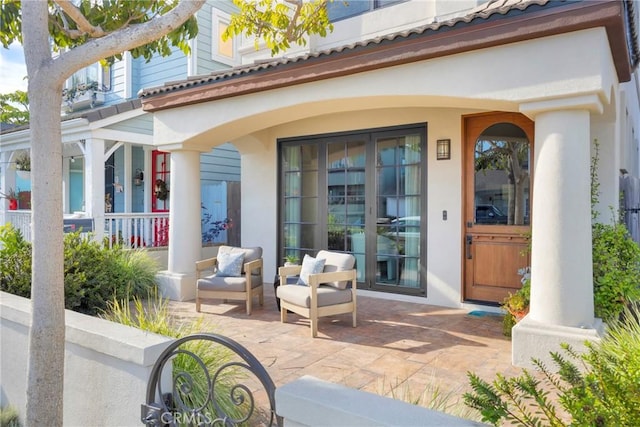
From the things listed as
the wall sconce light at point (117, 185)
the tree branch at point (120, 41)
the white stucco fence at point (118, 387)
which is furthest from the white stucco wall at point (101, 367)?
the wall sconce light at point (117, 185)

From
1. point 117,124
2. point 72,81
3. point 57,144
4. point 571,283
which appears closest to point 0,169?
point 72,81

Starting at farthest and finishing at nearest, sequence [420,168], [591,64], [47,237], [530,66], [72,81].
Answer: [72,81] → [420,168] → [530,66] → [591,64] → [47,237]

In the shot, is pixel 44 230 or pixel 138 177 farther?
pixel 138 177

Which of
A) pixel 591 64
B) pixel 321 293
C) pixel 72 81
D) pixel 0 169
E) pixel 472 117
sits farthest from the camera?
pixel 72 81

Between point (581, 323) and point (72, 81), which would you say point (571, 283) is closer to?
point (581, 323)

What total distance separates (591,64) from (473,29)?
1.09m

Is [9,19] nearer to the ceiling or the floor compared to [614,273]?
nearer to the ceiling

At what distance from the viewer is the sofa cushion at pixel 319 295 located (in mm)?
5355

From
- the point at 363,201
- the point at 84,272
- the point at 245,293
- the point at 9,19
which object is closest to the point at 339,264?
the point at 245,293

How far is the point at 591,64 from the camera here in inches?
151

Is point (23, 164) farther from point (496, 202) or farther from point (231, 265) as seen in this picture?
point (496, 202)

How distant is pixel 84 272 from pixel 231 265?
1.90 metres

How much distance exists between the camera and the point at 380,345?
4879 mm

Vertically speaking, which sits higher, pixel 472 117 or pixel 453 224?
pixel 472 117
